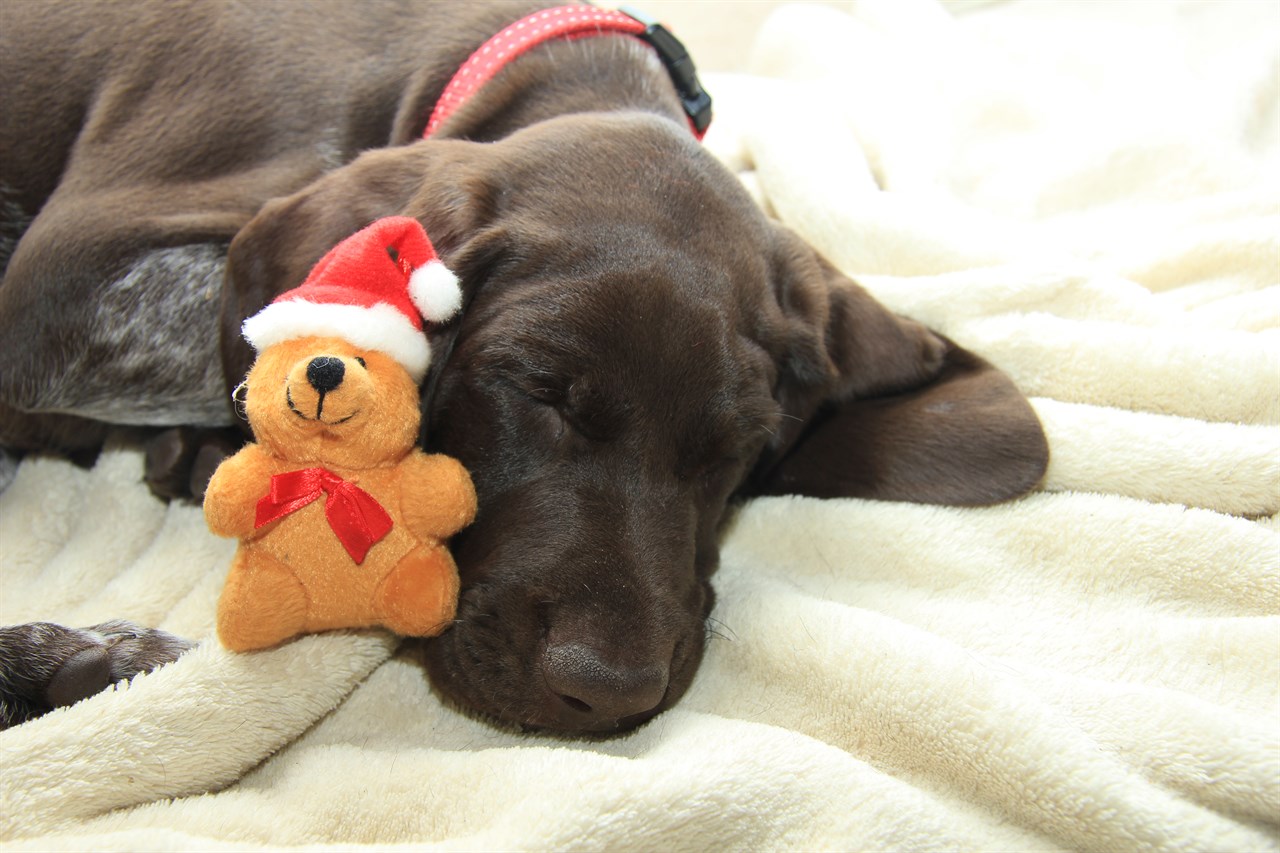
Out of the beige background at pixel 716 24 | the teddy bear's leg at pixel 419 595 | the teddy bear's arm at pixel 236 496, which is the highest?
the teddy bear's arm at pixel 236 496

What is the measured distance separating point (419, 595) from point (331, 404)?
0.48 meters

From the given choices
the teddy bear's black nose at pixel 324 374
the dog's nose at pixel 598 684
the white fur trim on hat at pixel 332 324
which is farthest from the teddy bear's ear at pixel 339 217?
the dog's nose at pixel 598 684

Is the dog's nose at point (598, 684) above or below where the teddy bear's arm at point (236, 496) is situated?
below

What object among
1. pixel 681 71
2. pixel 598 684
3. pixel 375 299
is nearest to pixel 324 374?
pixel 375 299

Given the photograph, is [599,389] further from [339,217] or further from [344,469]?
[339,217]

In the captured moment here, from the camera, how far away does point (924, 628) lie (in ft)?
8.04

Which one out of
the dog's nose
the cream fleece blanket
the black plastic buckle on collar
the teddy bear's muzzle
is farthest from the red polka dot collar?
the dog's nose

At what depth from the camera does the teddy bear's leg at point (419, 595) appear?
7.14 feet

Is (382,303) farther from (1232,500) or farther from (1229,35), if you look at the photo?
(1229,35)

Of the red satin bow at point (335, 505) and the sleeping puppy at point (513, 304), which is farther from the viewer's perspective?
the sleeping puppy at point (513, 304)

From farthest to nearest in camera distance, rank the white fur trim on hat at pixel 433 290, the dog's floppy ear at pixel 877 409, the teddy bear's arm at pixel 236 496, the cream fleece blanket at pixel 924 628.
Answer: the dog's floppy ear at pixel 877 409 → the white fur trim on hat at pixel 433 290 → the teddy bear's arm at pixel 236 496 → the cream fleece blanket at pixel 924 628

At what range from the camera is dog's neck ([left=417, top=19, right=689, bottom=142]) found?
3197 millimetres

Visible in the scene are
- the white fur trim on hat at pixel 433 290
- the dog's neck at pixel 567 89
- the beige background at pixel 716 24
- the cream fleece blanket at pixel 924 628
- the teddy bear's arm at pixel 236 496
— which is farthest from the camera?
the beige background at pixel 716 24

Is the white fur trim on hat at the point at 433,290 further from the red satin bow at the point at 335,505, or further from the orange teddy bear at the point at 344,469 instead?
the red satin bow at the point at 335,505
